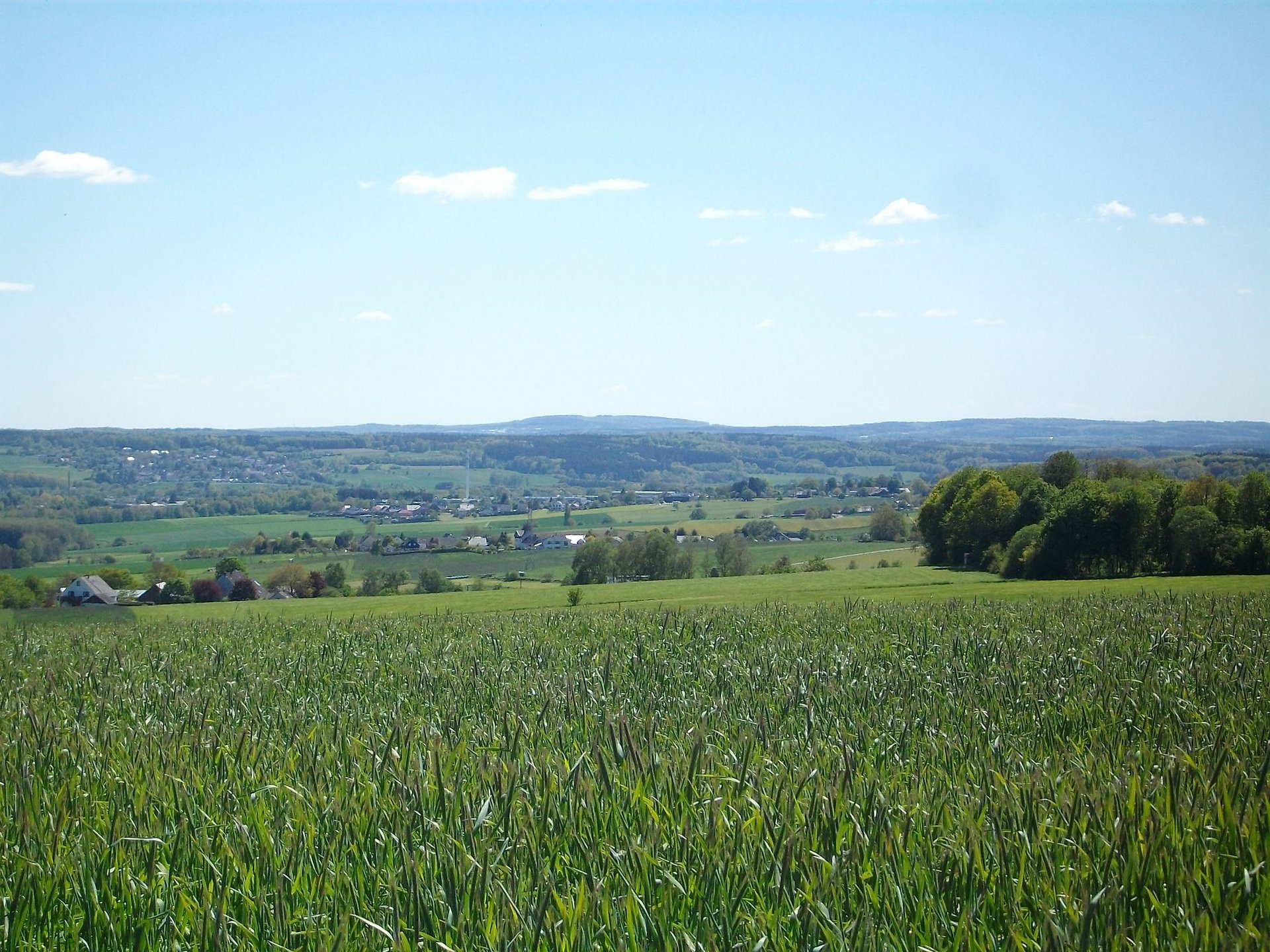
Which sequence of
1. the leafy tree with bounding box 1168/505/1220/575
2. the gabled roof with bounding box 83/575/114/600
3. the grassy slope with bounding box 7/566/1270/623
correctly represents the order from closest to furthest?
the grassy slope with bounding box 7/566/1270/623
the leafy tree with bounding box 1168/505/1220/575
the gabled roof with bounding box 83/575/114/600

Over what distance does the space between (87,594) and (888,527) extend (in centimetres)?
5995

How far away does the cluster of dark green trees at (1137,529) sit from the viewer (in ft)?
119

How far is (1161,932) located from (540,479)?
169m

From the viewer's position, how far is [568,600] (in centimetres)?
3056

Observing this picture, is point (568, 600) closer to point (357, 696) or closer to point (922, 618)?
point (922, 618)

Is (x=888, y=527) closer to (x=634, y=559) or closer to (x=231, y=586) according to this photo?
(x=634, y=559)

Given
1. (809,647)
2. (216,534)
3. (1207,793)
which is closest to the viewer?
(1207,793)

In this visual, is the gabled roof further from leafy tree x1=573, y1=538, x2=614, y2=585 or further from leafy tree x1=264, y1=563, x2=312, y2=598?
leafy tree x1=573, y1=538, x2=614, y2=585

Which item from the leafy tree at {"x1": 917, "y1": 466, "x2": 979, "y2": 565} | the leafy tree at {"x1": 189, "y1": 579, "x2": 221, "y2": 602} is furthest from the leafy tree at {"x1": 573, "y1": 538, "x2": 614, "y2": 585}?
the leafy tree at {"x1": 189, "y1": 579, "x2": 221, "y2": 602}

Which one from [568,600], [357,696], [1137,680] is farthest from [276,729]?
[568,600]

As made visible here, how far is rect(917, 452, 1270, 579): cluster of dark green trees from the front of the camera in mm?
36406

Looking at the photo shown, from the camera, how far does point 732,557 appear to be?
64.9 meters

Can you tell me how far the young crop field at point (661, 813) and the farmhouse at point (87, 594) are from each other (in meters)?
39.4

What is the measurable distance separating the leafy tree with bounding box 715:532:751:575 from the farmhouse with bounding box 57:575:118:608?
33.0 metres
